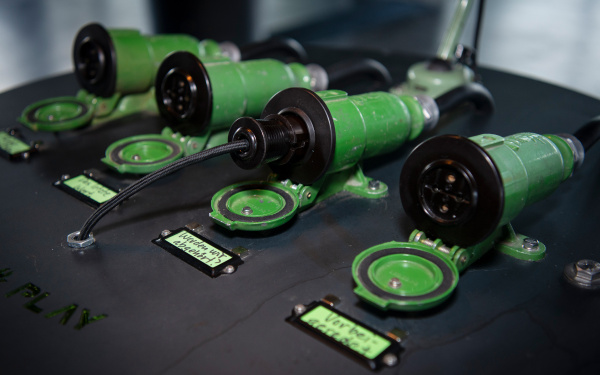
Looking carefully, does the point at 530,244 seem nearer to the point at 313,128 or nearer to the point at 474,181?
the point at 474,181

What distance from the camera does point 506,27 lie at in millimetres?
3611

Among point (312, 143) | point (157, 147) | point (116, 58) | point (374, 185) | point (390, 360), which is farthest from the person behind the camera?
point (116, 58)

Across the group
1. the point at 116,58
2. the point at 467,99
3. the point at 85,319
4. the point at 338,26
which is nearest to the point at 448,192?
the point at 85,319

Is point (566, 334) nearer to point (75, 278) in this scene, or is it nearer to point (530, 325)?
point (530, 325)

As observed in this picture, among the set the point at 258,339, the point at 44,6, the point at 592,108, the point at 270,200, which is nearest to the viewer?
the point at 258,339

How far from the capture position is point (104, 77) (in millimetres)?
1312

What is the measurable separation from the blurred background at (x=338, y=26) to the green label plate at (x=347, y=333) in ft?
5.24

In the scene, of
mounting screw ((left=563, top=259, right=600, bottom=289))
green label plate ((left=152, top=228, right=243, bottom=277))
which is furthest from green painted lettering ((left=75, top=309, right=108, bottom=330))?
mounting screw ((left=563, top=259, right=600, bottom=289))

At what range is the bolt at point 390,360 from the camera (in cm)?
69

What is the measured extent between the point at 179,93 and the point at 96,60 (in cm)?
29

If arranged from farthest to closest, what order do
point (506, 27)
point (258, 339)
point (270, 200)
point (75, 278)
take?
point (506, 27)
point (270, 200)
point (75, 278)
point (258, 339)

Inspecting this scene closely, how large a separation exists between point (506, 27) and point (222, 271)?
322 cm

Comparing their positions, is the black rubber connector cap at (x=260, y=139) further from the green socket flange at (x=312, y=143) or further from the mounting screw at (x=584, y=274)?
the mounting screw at (x=584, y=274)

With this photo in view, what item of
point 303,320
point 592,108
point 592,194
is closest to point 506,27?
point 592,108
